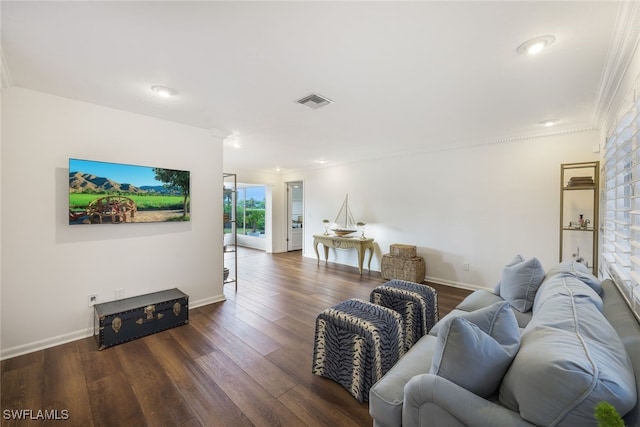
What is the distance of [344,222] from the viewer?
242 inches

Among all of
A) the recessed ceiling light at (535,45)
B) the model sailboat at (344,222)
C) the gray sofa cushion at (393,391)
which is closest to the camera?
the gray sofa cushion at (393,391)

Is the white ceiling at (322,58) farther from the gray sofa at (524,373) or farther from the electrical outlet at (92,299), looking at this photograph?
the electrical outlet at (92,299)

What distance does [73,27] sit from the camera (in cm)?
161

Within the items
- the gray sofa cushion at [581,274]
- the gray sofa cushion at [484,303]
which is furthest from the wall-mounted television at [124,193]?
the gray sofa cushion at [581,274]

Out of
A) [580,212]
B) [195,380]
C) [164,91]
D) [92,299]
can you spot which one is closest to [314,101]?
[164,91]

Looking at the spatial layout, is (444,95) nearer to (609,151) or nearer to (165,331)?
(609,151)

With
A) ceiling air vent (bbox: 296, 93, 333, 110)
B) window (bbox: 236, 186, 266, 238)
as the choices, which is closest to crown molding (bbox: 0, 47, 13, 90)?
ceiling air vent (bbox: 296, 93, 333, 110)

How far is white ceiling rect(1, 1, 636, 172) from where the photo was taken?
150cm

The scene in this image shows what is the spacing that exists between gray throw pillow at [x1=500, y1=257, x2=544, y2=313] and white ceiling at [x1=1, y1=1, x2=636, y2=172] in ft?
5.20

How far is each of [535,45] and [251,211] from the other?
26.3 feet

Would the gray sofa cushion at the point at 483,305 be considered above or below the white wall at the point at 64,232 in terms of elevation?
below

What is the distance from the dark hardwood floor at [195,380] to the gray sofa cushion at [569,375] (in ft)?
3.59

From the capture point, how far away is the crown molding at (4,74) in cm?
194

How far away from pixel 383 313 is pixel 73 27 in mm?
2743
